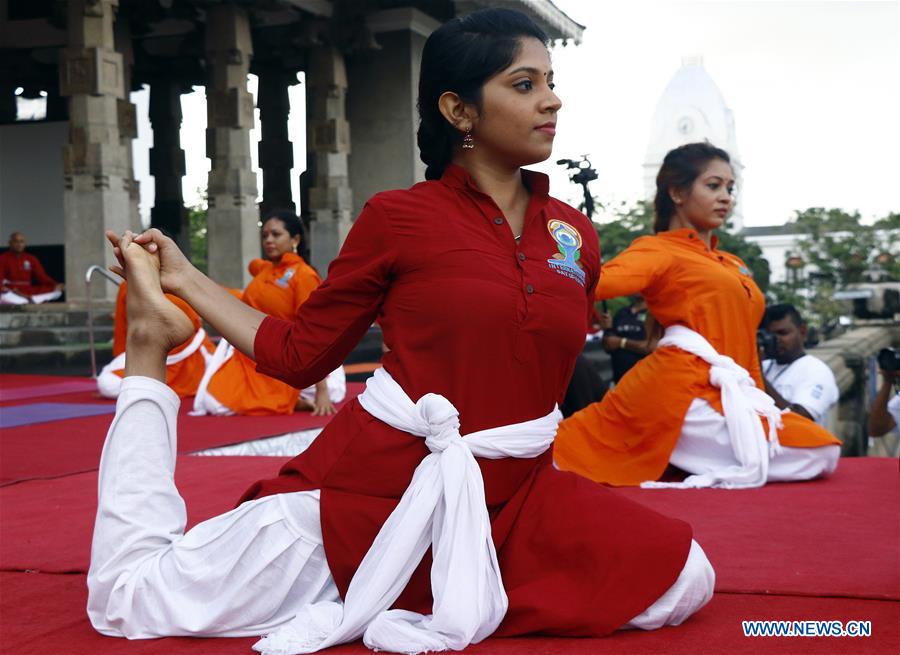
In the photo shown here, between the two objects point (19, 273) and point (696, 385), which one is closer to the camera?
point (696, 385)

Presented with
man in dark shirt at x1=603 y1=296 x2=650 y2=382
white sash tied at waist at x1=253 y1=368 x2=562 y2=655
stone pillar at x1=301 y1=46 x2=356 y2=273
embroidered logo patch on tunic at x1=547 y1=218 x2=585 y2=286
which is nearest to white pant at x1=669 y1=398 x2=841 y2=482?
embroidered logo patch on tunic at x1=547 y1=218 x2=585 y2=286

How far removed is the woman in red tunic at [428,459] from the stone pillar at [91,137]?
34.3 feet

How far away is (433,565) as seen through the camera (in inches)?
89.4

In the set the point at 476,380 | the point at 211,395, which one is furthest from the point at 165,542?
the point at 211,395

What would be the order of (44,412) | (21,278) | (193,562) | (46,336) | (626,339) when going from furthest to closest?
(21,278), (46,336), (626,339), (44,412), (193,562)

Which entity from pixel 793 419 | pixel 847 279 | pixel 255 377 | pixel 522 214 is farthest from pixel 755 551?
pixel 847 279

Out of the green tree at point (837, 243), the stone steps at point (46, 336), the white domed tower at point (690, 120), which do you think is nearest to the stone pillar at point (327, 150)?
the stone steps at point (46, 336)

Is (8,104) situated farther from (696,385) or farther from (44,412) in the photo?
(696,385)

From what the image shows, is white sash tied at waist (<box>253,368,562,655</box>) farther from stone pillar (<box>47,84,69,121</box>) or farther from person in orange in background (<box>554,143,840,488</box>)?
stone pillar (<box>47,84,69,121</box>)

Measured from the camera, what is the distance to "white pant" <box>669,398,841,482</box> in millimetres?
4602

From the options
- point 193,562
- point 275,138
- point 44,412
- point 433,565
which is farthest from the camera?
point 275,138

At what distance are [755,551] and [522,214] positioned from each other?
1.27 meters

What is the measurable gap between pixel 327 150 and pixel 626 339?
374 inches

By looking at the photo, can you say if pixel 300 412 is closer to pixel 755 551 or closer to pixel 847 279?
pixel 755 551
